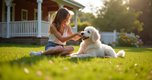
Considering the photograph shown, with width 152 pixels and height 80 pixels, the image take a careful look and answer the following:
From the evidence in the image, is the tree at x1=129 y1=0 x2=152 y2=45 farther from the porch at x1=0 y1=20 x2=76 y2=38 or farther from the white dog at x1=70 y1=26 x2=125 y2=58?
the white dog at x1=70 y1=26 x2=125 y2=58

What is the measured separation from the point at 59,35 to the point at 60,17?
0.43 m

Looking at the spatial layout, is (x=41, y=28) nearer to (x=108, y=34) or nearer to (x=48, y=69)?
(x=108, y=34)

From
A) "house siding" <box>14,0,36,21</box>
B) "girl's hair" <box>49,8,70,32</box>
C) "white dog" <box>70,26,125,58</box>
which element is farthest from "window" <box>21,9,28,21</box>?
"girl's hair" <box>49,8,70,32</box>

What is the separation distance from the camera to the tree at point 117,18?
3791cm

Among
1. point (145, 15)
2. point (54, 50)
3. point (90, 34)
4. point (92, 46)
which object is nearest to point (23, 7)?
point (92, 46)

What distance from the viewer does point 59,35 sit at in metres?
6.78

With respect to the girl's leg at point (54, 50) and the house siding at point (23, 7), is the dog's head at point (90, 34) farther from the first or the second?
the house siding at point (23, 7)

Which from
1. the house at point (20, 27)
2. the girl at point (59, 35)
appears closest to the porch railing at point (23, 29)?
the house at point (20, 27)

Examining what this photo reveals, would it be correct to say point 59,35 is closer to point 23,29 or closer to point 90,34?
point 90,34

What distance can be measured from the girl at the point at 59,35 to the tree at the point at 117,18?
31.3m

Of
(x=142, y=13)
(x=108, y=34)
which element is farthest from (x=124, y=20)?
(x=108, y=34)

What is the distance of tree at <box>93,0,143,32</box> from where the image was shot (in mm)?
37906

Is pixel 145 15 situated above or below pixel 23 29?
above

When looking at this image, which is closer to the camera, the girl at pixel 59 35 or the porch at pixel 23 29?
the girl at pixel 59 35
